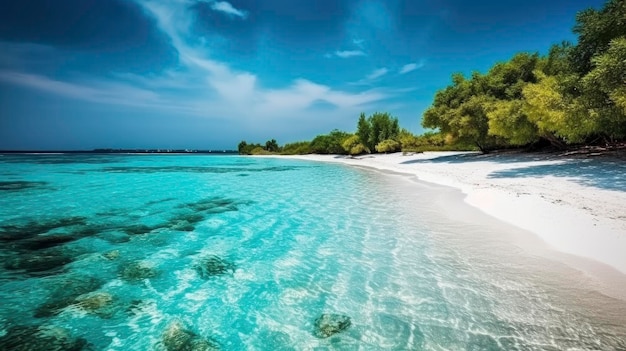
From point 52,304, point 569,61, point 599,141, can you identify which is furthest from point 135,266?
point 599,141

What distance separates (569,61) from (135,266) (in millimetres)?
25009

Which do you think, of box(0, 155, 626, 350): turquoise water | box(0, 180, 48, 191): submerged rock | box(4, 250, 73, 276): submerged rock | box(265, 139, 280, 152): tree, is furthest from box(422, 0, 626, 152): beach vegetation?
box(265, 139, 280, 152): tree

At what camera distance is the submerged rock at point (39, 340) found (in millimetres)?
3836

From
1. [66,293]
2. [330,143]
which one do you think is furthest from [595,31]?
[330,143]

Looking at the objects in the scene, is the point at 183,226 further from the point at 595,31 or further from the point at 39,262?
the point at 595,31

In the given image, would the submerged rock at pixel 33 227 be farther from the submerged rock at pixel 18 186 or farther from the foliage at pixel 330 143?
the foliage at pixel 330 143

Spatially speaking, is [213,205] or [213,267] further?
[213,205]

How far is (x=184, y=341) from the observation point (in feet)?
13.4

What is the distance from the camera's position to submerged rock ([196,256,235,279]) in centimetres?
641

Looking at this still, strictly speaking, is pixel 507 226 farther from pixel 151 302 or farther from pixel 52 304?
pixel 52 304

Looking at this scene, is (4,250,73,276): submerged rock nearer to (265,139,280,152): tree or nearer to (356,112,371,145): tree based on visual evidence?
(356,112,371,145): tree

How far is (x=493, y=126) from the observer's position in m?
27.8

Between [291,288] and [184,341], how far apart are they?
207 cm

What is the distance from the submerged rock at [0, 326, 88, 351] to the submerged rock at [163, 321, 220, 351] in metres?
0.95
